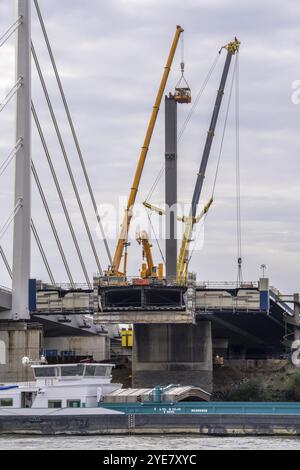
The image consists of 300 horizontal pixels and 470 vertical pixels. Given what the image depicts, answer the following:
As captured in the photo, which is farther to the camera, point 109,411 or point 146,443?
point 109,411

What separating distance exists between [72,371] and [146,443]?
34.3 feet

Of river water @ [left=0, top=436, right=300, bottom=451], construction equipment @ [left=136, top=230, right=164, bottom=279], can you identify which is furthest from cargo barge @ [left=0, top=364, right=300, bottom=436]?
construction equipment @ [left=136, top=230, right=164, bottom=279]

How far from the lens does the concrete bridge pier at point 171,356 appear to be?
97688mm

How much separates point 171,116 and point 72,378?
4836cm

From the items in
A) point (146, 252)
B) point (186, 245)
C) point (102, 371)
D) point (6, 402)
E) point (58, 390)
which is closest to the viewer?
point (58, 390)

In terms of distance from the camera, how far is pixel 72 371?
7069cm

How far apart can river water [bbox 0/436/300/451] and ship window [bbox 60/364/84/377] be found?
440 centimetres

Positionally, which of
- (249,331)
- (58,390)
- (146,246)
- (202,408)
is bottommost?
(202,408)

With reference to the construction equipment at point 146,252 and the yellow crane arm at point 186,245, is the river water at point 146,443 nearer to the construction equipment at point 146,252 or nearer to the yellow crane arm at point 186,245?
the construction equipment at point 146,252

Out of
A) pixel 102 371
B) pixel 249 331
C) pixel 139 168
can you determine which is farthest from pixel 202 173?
pixel 102 371

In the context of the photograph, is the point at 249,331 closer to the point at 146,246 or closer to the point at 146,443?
the point at 146,246

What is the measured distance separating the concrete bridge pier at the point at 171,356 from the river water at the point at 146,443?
31190 mm

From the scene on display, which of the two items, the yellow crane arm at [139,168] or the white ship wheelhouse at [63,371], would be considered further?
the yellow crane arm at [139,168]

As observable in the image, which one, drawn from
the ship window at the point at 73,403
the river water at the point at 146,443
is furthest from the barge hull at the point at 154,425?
the ship window at the point at 73,403
